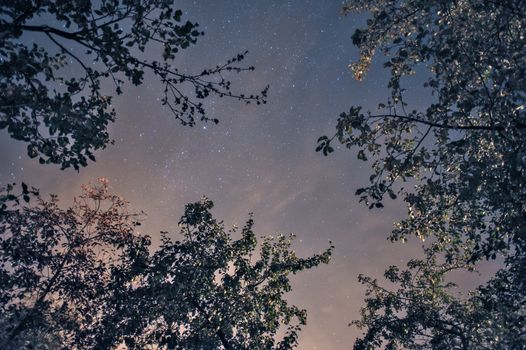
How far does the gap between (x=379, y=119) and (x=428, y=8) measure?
2.44 m

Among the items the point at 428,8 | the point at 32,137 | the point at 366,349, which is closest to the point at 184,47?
the point at 32,137

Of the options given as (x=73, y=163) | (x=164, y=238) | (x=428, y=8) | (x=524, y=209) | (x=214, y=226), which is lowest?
(x=73, y=163)

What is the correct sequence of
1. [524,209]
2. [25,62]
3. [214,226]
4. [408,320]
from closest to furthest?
[25,62] < [524,209] < [408,320] < [214,226]

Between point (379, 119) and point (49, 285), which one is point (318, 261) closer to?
point (49, 285)

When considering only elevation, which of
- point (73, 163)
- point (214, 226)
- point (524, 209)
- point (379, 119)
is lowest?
point (73, 163)

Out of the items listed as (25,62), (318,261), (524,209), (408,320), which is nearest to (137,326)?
(318,261)

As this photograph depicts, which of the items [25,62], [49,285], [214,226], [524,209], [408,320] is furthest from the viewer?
[214,226]

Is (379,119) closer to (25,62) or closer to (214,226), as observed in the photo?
(25,62)

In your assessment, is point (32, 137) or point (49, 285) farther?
point (49, 285)

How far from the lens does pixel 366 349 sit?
715 inches

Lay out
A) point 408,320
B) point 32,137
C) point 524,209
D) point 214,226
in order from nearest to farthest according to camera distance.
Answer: point 32,137
point 524,209
point 408,320
point 214,226

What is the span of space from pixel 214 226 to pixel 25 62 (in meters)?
15.8

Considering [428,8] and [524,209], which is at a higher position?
[428,8]

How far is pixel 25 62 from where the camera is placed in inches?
225
